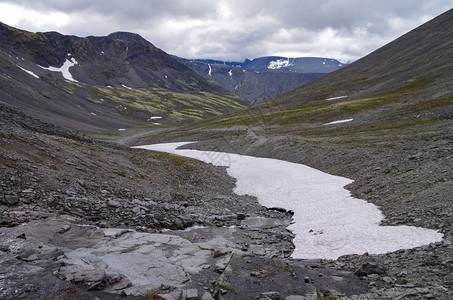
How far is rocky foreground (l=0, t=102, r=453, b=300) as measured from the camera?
11734 millimetres

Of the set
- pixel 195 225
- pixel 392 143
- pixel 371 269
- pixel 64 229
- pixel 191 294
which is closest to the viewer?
pixel 191 294

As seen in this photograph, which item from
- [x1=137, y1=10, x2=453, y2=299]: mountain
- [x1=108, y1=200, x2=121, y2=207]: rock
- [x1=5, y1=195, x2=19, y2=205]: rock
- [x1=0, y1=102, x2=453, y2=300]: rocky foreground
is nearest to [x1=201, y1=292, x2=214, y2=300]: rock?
[x1=0, y1=102, x2=453, y2=300]: rocky foreground

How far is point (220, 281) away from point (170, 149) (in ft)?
232

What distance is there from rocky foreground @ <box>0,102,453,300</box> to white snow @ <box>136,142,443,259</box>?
145 cm

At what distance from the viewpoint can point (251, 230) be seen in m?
23.8

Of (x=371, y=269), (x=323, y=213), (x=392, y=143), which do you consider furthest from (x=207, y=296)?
(x=392, y=143)

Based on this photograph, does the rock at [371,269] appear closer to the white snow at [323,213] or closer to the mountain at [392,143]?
the mountain at [392,143]

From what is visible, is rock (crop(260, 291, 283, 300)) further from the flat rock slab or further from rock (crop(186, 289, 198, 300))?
the flat rock slab

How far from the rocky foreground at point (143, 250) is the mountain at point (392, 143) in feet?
0.77

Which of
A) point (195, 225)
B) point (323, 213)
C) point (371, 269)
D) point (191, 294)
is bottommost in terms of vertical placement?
point (323, 213)

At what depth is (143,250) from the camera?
15.8 metres

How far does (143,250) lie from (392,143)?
144 feet

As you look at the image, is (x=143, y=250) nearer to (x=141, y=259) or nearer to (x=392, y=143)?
(x=141, y=259)

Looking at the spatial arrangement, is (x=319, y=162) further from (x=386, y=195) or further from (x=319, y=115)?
(x=319, y=115)
